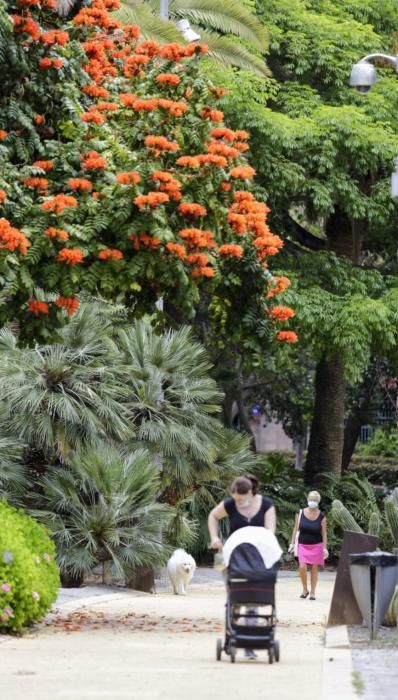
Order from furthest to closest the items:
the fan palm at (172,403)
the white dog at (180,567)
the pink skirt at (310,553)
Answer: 1. the fan palm at (172,403)
2. the white dog at (180,567)
3. the pink skirt at (310,553)

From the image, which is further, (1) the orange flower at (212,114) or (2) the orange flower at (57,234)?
(1) the orange flower at (212,114)

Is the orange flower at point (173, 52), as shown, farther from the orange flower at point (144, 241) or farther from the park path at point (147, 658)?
the park path at point (147, 658)

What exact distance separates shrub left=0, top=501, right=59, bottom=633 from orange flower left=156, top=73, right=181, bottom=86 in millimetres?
4421

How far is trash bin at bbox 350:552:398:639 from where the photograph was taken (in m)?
13.3

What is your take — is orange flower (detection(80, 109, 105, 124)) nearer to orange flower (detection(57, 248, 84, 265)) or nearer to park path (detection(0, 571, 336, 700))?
orange flower (detection(57, 248, 84, 265))

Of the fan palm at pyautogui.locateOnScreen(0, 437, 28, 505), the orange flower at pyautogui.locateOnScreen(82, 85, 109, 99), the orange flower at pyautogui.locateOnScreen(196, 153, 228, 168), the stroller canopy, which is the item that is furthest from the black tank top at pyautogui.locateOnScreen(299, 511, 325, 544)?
the stroller canopy

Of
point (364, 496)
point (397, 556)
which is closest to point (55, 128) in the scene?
point (397, 556)

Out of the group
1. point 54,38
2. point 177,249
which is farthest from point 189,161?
point 54,38

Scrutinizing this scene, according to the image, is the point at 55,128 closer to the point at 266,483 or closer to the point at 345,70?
the point at 345,70

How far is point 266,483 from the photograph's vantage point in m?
31.3

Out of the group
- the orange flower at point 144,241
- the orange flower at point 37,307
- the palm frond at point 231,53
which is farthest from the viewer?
the palm frond at point 231,53

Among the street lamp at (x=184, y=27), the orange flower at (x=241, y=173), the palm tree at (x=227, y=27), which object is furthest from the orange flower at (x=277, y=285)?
the palm tree at (x=227, y=27)

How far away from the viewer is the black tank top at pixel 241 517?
11.5 meters

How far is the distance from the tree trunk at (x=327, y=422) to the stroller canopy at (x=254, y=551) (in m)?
19.3
